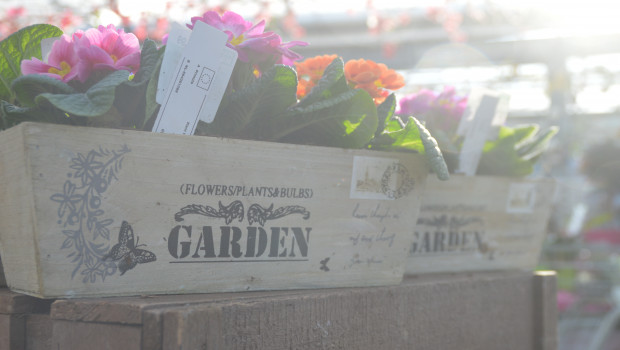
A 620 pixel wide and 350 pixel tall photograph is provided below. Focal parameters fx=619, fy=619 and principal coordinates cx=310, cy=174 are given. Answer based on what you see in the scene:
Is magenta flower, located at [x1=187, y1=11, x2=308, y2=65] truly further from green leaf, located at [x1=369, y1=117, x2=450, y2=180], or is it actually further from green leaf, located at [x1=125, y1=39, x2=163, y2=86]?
green leaf, located at [x1=369, y1=117, x2=450, y2=180]

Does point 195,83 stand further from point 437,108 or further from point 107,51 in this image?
point 437,108

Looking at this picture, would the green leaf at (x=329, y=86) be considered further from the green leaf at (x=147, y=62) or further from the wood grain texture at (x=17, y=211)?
the wood grain texture at (x=17, y=211)

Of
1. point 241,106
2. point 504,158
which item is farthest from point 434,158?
point 504,158

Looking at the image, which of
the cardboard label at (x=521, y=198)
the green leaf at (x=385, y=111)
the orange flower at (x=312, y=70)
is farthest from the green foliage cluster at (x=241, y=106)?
the cardboard label at (x=521, y=198)

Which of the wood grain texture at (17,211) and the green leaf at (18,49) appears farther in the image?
the green leaf at (18,49)

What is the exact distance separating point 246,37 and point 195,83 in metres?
0.14

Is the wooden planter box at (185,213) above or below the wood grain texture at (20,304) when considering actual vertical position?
above

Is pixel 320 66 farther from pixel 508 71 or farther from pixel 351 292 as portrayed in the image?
pixel 508 71

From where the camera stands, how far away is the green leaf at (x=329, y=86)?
914mm

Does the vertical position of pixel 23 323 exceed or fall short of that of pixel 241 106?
it falls short

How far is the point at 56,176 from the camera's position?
712 millimetres

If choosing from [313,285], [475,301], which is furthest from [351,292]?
[475,301]

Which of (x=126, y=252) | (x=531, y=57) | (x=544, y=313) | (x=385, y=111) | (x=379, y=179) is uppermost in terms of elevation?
(x=531, y=57)

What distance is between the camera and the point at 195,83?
82 centimetres
